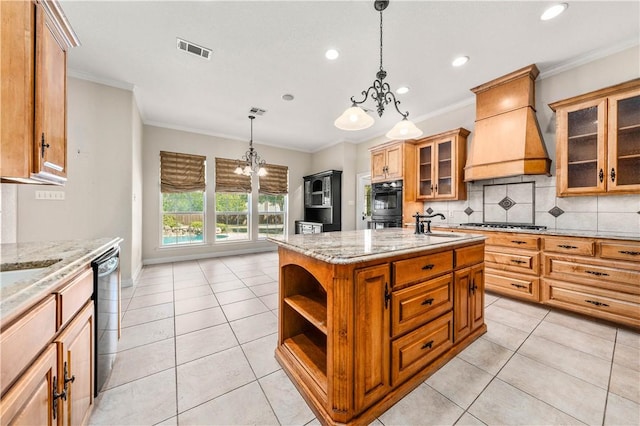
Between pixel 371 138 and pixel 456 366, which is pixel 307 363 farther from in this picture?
pixel 371 138

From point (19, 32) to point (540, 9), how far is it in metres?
3.71

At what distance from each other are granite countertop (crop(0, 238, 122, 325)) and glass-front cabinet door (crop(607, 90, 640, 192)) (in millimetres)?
4430

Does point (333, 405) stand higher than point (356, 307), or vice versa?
point (356, 307)

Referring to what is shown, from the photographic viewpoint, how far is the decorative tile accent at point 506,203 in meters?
3.54

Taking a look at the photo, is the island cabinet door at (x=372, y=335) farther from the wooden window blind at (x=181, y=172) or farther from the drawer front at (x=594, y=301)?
the wooden window blind at (x=181, y=172)

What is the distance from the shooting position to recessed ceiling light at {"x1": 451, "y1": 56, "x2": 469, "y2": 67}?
2904mm

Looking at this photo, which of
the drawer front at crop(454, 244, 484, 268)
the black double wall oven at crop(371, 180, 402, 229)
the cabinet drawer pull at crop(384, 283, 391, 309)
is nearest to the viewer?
the cabinet drawer pull at crop(384, 283, 391, 309)

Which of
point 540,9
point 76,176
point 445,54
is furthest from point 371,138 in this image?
point 76,176

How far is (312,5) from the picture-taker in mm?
2139

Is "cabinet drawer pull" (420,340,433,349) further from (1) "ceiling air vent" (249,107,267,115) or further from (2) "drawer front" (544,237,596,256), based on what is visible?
(1) "ceiling air vent" (249,107,267,115)

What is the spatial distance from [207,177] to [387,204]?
410 centimetres

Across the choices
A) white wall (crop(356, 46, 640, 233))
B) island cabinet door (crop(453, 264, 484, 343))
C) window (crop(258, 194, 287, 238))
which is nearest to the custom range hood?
white wall (crop(356, 46, 640, 233))

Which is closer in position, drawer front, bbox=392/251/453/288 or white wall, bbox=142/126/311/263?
drawer front, bbox=392/251/453/288

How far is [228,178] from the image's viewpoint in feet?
19.4
